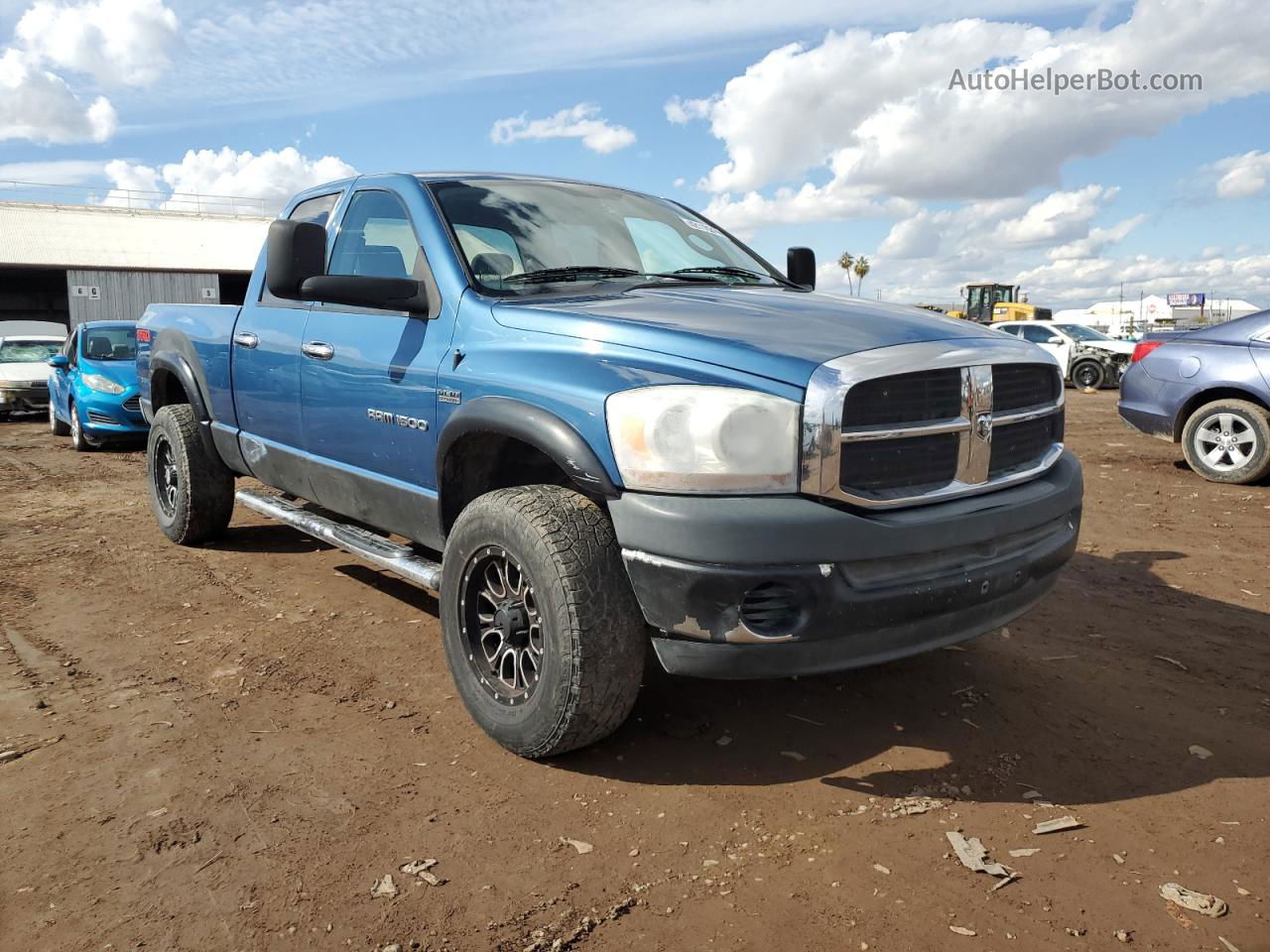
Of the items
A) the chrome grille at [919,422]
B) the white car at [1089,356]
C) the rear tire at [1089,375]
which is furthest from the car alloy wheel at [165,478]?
the rear tire at [1089,375]

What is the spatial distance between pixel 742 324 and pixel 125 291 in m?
36.1

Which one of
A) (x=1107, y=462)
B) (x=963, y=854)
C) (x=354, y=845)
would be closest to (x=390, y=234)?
(x=354, y=845)

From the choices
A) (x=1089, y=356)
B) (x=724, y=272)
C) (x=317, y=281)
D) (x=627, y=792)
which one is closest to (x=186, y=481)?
(x=317, y=281)

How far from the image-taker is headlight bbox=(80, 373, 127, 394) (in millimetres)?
11203

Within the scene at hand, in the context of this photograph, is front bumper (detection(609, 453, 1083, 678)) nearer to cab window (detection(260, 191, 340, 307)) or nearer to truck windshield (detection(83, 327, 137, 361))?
cab window (detection(260, 191, 340, 307))

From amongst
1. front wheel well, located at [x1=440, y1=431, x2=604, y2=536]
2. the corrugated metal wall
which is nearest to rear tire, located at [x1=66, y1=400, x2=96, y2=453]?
front wheel well, located at [x1=440, y1=431, x2=604, y2=536]

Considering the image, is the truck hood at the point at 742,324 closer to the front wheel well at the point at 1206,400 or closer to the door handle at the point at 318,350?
the door handle at the point at 318,350

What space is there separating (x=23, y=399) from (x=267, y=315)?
44.6 feet

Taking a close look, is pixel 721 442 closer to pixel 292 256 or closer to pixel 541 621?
pixel 541 621

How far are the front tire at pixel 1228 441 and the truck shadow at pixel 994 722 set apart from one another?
431 centimetres

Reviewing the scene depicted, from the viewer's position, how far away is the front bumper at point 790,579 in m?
2.58

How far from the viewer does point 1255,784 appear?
9.82 ft

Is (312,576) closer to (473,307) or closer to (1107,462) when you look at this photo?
(473,307)

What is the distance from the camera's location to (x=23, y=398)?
15602mm
